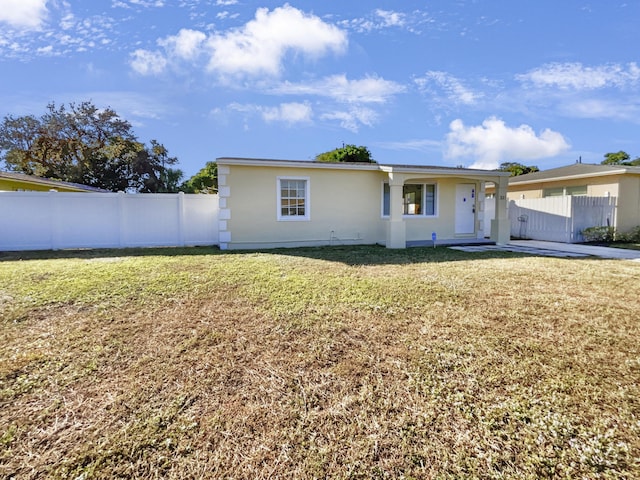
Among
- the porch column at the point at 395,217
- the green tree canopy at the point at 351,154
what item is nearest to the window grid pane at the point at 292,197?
the porch column at the point at 395,217

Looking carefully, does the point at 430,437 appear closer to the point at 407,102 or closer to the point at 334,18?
the point at 334,18

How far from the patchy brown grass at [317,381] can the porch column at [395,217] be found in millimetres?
5271

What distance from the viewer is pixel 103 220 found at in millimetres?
10328

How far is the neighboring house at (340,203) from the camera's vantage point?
33.5 feet

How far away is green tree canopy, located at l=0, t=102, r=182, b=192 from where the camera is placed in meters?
25.8

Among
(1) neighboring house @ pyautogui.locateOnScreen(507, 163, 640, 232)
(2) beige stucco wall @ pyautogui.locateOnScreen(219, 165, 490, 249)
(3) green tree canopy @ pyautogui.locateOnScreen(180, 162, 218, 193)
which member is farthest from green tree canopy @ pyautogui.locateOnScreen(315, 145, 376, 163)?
(2) beige stucco wall @ pyautogui.locateOnScreen(219, 165, 490, 249)

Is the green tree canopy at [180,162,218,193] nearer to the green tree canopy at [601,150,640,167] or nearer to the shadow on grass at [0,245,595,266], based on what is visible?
the shadow on grass at [0,245,595,266]

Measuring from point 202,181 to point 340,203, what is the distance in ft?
75.7

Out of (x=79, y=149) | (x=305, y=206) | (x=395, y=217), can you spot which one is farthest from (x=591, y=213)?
(x=79, y=149)

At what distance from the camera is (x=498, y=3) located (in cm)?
909

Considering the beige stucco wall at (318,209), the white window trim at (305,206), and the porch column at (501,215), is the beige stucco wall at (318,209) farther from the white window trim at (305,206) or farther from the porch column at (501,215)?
the porch column at (501,215)

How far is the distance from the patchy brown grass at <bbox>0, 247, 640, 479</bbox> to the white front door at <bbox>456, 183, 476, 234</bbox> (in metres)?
7.74

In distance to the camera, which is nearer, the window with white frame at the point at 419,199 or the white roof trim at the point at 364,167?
the white roof trim at the point at 364,167

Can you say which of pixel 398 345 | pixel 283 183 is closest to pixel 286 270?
pixel 398 345
